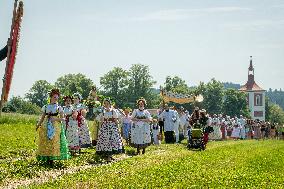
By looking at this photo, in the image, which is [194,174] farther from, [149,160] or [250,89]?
[250,89]

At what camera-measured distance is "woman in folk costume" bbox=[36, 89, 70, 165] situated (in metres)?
13.7

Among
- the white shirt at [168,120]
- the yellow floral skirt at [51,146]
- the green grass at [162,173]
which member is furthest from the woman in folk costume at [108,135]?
the white shirt at [168,120]

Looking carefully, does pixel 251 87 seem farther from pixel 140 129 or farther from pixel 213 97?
pixel 140 129

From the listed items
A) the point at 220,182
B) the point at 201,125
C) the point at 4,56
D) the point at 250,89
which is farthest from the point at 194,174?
the point at 250,89

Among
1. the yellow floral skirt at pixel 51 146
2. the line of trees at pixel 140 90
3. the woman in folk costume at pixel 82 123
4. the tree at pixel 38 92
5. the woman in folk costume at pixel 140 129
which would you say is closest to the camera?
the yellow floral skirt at pixel 51 146

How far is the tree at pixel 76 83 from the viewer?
125 m

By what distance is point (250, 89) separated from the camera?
160 metres

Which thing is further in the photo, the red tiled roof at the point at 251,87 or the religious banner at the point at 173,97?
the red tiled roof at the point at 251,87

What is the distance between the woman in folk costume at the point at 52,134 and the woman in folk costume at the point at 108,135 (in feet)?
8.07

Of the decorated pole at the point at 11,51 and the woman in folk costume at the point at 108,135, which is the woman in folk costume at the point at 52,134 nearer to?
the woman in folk costume at the point at 108,135

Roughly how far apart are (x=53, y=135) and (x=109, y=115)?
3.31 meters

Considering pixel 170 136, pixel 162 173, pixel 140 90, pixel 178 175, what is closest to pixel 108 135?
pixel 162 173

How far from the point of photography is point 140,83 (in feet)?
416

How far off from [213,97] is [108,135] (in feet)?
386
